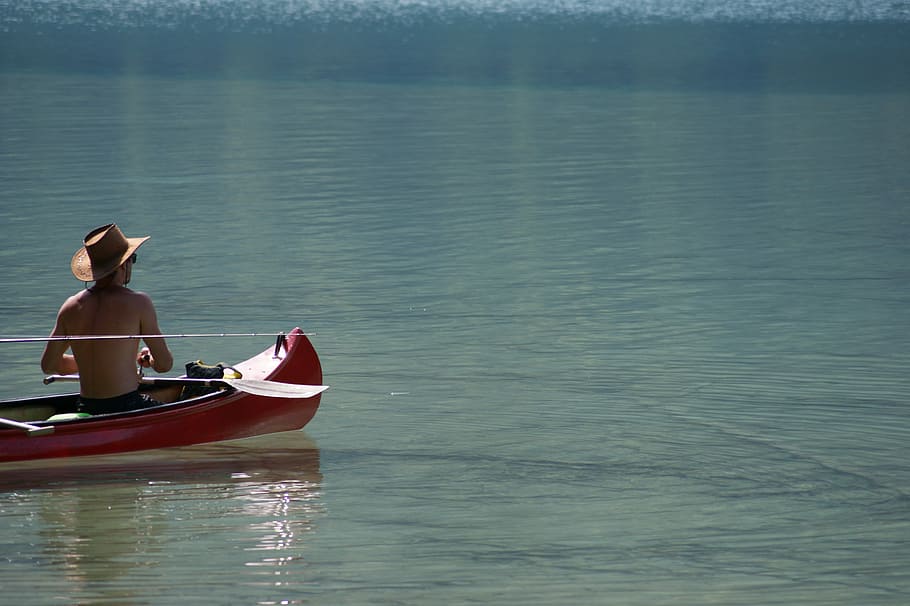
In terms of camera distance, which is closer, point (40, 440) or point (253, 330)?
point (40, 440)

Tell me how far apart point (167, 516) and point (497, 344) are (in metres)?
3.89

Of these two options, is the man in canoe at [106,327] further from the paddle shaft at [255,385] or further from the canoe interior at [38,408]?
the paddle shaft at [255,385]

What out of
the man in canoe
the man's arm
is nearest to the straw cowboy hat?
the man in canoe

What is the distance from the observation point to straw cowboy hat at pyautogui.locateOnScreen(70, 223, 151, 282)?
739cm

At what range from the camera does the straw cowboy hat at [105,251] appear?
739 centimetres

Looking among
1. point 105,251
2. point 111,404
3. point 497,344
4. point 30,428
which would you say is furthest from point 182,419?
point 497,344

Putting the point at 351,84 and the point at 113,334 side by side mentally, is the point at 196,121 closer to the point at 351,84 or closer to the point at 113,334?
the point at 351,84

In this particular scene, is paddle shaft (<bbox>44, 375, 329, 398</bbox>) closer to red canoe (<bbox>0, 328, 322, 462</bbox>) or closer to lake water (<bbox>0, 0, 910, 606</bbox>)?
red canoe (<bbox>0, 328, 322, 462</bbox>)

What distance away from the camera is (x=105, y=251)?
7.44 metres

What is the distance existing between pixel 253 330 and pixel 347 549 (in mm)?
4518

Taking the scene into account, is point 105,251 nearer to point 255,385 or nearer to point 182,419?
point 182,419

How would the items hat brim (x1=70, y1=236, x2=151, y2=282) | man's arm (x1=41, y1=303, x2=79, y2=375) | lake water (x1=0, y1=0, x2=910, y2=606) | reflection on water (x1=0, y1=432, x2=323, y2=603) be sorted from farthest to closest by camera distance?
man's arm (x1=41, y1=303, x2=79, y2=375) → hat brim (x1=70, y1=236, x2=151, y2=282) → lake water (x1=0, y1=0, x2=910, y2=606) → reflection on water (x1=0, y1=432, x2=323, y2=603)

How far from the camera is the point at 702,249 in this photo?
14359 mm

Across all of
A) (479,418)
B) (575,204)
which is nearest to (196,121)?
(575,204)
